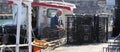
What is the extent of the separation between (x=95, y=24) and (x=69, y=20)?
152 centimetres

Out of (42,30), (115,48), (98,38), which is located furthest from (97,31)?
(115,48)

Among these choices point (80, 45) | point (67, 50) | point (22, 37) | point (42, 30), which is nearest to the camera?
point (22, 37)

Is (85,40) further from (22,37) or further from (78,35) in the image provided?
(22,37)

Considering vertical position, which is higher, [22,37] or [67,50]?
[22,37]

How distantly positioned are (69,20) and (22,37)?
7.79m

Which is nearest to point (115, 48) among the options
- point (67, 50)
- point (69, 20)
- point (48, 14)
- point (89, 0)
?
point (67, 50)

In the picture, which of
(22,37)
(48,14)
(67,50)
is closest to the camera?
(22,37)

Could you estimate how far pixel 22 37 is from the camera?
48.0ft

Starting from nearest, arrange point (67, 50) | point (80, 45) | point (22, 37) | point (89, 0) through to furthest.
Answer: point (22, 37) → point (67, 50) → point (80, 45) → point (89, 0)

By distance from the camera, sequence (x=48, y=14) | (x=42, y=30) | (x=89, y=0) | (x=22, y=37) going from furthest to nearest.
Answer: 1. (x=89, y=0)
2. (x=48, y=14)
3. (x=42, y=30)
4. (x=22, y=37)

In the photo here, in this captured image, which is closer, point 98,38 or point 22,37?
point 22,37

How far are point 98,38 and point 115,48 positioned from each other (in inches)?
258

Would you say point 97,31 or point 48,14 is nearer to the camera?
point 97,31

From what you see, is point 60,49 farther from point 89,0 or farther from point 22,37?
point 89,0
